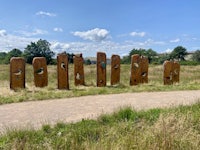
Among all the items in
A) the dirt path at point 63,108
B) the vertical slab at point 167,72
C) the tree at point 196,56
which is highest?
the tree at point 196,56

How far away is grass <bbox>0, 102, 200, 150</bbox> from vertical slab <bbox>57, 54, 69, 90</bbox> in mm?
7401

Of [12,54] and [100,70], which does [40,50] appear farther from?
[100,70]

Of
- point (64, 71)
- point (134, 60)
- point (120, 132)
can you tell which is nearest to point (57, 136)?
point (120, 132)

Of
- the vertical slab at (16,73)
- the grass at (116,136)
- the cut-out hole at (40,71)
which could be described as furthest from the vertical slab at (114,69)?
the grass at (116,136)

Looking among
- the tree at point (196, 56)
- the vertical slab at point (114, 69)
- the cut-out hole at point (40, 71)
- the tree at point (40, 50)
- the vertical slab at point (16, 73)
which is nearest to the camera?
the vertical slab at point (16, 73)

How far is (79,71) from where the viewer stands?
1585cm

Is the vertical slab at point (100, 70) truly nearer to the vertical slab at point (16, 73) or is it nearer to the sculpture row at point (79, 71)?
the sculpture row at point (79, 71)

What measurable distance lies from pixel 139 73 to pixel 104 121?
9304 mm

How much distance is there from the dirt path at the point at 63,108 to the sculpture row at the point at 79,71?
10.5 feet

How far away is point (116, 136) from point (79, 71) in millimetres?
11249

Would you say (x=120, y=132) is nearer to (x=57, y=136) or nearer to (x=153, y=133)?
(x=153, y=133)

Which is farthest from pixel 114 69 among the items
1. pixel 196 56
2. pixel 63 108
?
pixel 196 56

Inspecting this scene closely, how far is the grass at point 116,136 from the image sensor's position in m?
4.30

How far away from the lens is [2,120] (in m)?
8.07
